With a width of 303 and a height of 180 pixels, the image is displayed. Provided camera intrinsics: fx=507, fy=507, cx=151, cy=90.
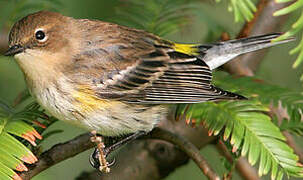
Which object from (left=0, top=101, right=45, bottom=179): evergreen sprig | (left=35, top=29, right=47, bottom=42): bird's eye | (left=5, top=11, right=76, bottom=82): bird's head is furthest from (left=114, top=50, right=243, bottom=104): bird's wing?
(left=0, top=101, right=45, bottom=179): evergreen sprig

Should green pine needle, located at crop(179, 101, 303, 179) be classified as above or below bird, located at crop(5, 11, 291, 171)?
below

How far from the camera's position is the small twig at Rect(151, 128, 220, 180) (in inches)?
105

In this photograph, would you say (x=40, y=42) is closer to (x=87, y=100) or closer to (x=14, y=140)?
(x=87, y=100)

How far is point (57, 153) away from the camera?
268 centimetres

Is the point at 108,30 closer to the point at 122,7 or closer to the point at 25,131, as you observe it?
the point at 122,7

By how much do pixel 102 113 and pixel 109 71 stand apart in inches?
12.3

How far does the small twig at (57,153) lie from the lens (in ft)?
8.32

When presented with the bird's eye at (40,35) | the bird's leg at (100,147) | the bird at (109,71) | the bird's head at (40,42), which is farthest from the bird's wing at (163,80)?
the bird's leg at (100,147)

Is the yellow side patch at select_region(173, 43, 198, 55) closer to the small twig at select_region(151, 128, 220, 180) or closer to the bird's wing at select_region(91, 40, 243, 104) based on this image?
the bird's wing at select_region(91, 40, 243, 104)

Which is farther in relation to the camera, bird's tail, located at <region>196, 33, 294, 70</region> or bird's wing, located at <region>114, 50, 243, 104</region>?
bird's tail, located at <region>196, 33, 294, 70</region>

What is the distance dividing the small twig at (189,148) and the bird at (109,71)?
20 cm

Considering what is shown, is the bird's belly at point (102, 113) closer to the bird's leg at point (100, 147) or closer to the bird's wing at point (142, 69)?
the bird's wing at point (142, 69)

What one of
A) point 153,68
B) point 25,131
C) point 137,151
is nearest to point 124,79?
point 153,68

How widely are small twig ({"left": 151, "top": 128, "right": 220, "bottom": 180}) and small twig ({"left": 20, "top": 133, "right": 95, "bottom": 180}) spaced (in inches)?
18.4
